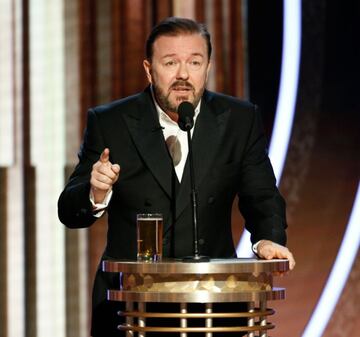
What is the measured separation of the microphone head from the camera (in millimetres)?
2486

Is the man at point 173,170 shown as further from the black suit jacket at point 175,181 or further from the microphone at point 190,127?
the microphone at point 190,127

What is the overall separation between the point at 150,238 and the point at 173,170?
32 cm

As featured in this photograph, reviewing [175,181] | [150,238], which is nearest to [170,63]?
[175,181]

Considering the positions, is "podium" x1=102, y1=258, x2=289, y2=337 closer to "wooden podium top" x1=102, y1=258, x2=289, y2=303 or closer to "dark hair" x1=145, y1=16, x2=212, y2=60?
"wooden podium top" x1=102, y1=258, x2=289, y2=303

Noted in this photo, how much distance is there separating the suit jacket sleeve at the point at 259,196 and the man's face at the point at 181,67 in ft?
0.78

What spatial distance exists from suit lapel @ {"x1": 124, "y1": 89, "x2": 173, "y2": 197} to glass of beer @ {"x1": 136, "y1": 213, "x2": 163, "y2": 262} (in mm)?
246

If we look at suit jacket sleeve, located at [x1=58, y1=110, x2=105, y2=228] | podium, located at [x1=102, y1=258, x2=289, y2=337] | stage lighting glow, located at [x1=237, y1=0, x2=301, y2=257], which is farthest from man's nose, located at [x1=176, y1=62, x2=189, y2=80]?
stage lighting glow, located at [x1=237, y1=0, x2=301, y2=257]

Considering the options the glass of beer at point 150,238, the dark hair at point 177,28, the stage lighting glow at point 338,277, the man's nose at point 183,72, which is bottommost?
→ the stage lighting glow at point 338,277

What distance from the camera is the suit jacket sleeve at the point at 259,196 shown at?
8.86 feet

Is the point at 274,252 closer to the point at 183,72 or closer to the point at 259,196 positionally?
the point at 259,196

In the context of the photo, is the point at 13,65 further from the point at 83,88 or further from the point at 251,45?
the point at 251,45

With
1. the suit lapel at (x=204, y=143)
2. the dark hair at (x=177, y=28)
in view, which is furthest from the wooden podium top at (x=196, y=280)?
the dark hair at (x=177, y=28)

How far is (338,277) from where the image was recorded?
4.38 meters

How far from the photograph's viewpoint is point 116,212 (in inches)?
108
